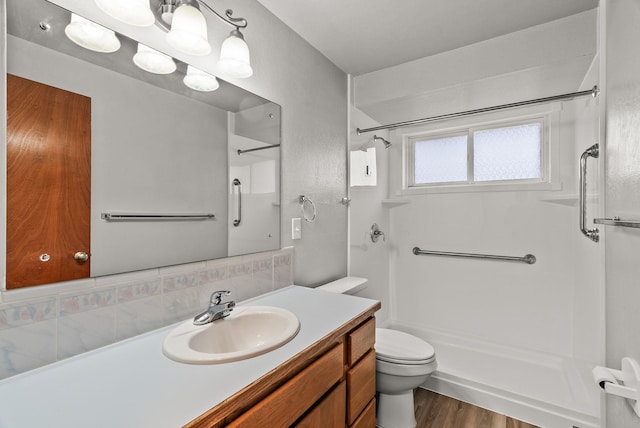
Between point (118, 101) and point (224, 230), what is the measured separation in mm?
646

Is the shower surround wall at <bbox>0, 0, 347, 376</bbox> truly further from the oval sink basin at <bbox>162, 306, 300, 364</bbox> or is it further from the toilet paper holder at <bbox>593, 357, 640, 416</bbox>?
the toilet paper holder at <bbox>593, 357, 640, 416</bbox>

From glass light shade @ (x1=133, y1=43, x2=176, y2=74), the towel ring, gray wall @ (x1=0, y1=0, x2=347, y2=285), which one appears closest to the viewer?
glass light shade @ (x1=133, y1=43, x2=176, y2=74)

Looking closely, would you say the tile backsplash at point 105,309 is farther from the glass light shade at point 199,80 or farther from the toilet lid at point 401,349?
the toilet lid at point 401,349

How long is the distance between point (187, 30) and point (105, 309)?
3.36 feet

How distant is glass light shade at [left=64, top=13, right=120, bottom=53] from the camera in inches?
37.2

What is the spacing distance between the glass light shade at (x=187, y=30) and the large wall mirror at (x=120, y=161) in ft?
0.39

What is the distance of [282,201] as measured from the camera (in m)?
1.73

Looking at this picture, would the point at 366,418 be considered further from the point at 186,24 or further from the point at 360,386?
the point at 186,24

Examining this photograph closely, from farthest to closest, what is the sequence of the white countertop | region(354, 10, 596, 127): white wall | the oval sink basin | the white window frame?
the white window frame → region(354, 10, 596, 127): white wall → the oval sink basin → the white countertop

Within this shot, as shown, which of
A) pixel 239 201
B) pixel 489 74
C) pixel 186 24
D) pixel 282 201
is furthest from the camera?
pixel 489 74

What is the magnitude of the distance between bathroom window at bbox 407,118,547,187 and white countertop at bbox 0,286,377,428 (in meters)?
2.21

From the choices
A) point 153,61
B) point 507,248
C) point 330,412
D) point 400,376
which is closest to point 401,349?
point 400,376

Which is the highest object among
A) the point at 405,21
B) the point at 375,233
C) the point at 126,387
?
the point at 405,21

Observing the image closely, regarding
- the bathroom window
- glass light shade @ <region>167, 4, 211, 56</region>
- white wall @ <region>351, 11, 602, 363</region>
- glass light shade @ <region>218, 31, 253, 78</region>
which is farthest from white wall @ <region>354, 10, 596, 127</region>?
glass light shade @ <region>167, 4, 211, 56</region>
